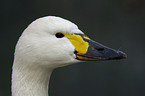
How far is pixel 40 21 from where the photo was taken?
1.90m

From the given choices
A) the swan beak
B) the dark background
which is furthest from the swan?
the dark background

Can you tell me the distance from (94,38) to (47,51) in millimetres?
4120

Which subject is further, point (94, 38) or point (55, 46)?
point (94, 38)

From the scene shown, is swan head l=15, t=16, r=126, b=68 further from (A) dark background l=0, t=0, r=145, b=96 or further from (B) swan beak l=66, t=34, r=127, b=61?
(A) dark background l=0, t=0, r=145, b=96

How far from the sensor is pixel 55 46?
6.17 ft

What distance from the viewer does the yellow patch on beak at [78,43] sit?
75.8 inches

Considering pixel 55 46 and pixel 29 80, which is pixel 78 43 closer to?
pixel 55 46

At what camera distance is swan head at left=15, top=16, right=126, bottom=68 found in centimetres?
187

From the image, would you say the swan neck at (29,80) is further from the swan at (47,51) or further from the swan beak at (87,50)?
the swan beak at (87,50)

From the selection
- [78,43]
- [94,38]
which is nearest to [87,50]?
[78,43]

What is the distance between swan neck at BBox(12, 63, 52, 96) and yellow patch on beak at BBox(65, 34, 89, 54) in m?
0.29

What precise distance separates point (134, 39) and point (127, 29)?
37 cm

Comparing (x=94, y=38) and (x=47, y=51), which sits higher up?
(x=47, y=51)

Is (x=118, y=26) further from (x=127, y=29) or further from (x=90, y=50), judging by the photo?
(x=90, y=50)
